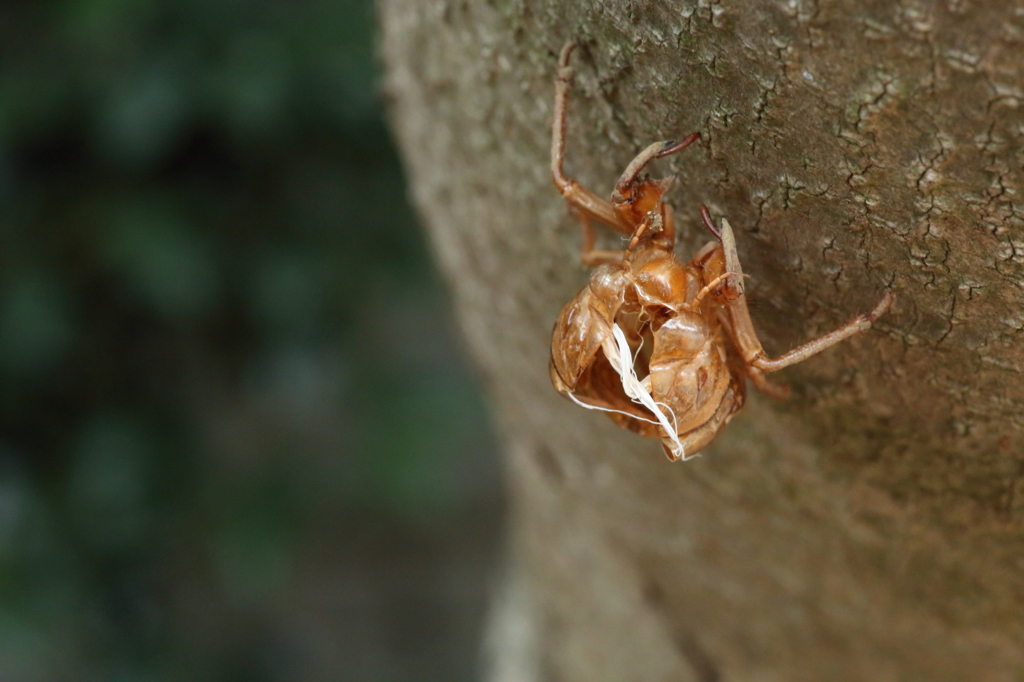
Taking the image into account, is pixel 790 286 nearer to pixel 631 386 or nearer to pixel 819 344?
pixel 819 344

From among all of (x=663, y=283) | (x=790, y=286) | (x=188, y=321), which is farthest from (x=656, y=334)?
(x=188, y=321)

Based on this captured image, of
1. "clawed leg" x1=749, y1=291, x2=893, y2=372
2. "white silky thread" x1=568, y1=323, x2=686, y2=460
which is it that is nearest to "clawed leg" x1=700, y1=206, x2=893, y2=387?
"clawed leg" x1=749, y1=291, x2=893, y2=372

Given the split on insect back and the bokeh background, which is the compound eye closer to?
the split on insect back

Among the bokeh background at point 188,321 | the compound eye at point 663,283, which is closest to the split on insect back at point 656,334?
the compound eye at point 663,283

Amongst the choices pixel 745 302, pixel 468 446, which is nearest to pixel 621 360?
pixel 745 302

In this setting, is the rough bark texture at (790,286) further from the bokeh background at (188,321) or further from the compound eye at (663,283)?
the bokeh background at (188,321)

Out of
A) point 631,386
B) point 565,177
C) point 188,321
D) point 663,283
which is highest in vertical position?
point 565,177
